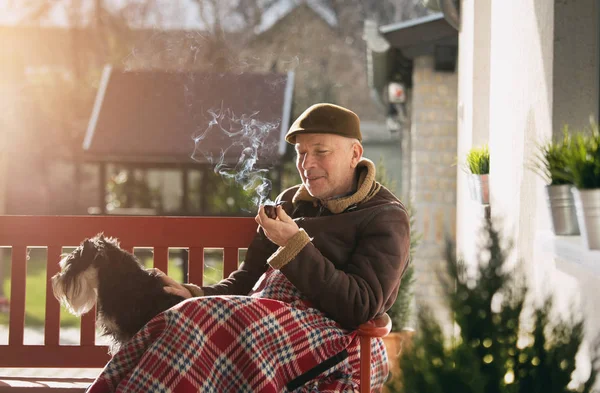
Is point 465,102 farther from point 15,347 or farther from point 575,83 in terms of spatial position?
point 15,347

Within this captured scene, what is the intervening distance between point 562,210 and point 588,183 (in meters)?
0.37

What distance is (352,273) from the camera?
2.98 m

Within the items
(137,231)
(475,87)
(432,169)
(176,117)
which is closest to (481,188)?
(475,87)

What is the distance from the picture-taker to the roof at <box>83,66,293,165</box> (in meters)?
12.3

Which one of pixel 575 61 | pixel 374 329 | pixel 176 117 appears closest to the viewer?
pixel 374 329

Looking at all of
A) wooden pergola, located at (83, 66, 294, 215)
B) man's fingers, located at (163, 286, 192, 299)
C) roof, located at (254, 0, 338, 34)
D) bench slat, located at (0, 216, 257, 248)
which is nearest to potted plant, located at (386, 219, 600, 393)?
man's fingers, located at (163, 286, 192, 299)

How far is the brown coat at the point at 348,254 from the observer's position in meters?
2.87

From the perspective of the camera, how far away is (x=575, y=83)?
3053 mm

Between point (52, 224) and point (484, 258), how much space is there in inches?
114

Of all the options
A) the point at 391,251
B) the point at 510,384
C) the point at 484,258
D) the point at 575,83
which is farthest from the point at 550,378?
the point at 575,83

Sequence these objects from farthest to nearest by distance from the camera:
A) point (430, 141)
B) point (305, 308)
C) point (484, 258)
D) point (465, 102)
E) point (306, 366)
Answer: point (430, 141)
point (465, 102)
point (305, 308)
point (306, 366)
point (484, 258)

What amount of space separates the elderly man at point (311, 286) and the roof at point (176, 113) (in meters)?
8.34

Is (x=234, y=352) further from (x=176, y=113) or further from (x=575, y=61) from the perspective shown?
(x=176, y=113)

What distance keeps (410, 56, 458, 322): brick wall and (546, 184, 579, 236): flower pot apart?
5.15m
